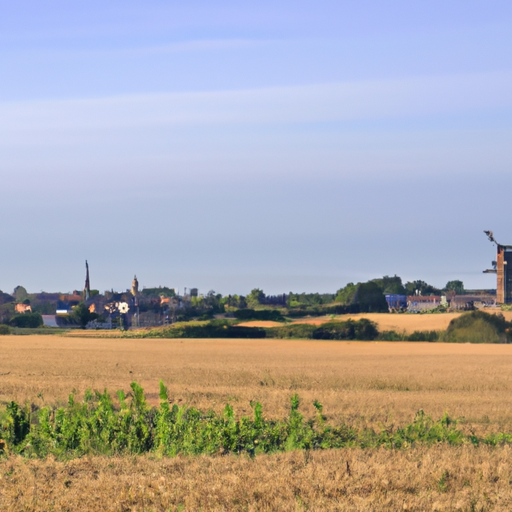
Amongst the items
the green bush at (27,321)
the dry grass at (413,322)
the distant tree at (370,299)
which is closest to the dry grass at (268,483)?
the dry grass at (413,322)

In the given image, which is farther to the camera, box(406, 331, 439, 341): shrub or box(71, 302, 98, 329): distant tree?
box(71, 302, 98, 329): distant tree

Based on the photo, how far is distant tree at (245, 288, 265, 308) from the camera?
11244 cm

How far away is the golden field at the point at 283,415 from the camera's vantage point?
36.1 ft

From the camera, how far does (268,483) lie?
11523mm

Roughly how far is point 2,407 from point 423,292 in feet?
327

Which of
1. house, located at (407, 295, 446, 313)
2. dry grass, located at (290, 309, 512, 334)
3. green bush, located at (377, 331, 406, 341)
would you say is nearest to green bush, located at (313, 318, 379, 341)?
green bush, located at (377, 331, 406, 341)

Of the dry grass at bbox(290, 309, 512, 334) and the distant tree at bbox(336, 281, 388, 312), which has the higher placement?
the distant tree at bbox(336, 281, 388, 312)

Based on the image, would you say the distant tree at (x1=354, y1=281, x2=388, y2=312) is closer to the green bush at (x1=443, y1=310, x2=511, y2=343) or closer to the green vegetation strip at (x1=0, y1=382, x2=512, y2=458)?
the green bush at (x1=443, y1=310, x2=511, y2=343)

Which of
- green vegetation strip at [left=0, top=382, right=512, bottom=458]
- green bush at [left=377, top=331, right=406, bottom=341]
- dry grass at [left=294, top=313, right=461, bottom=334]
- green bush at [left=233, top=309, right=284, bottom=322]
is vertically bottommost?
green bush at [left=377, top=331, right=406, bottom=341]

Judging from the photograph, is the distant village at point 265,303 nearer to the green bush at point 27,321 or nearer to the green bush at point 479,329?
the green bush at point 27,321

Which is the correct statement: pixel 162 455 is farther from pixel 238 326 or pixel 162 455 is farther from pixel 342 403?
pixel 238 326

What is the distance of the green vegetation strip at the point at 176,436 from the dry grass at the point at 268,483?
0.95 m

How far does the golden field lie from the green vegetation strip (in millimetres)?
804

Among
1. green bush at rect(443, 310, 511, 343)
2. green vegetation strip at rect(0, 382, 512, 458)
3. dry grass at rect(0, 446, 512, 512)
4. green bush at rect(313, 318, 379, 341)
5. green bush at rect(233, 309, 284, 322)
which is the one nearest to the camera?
dry grass at rect(0, 446, 512, 512)
